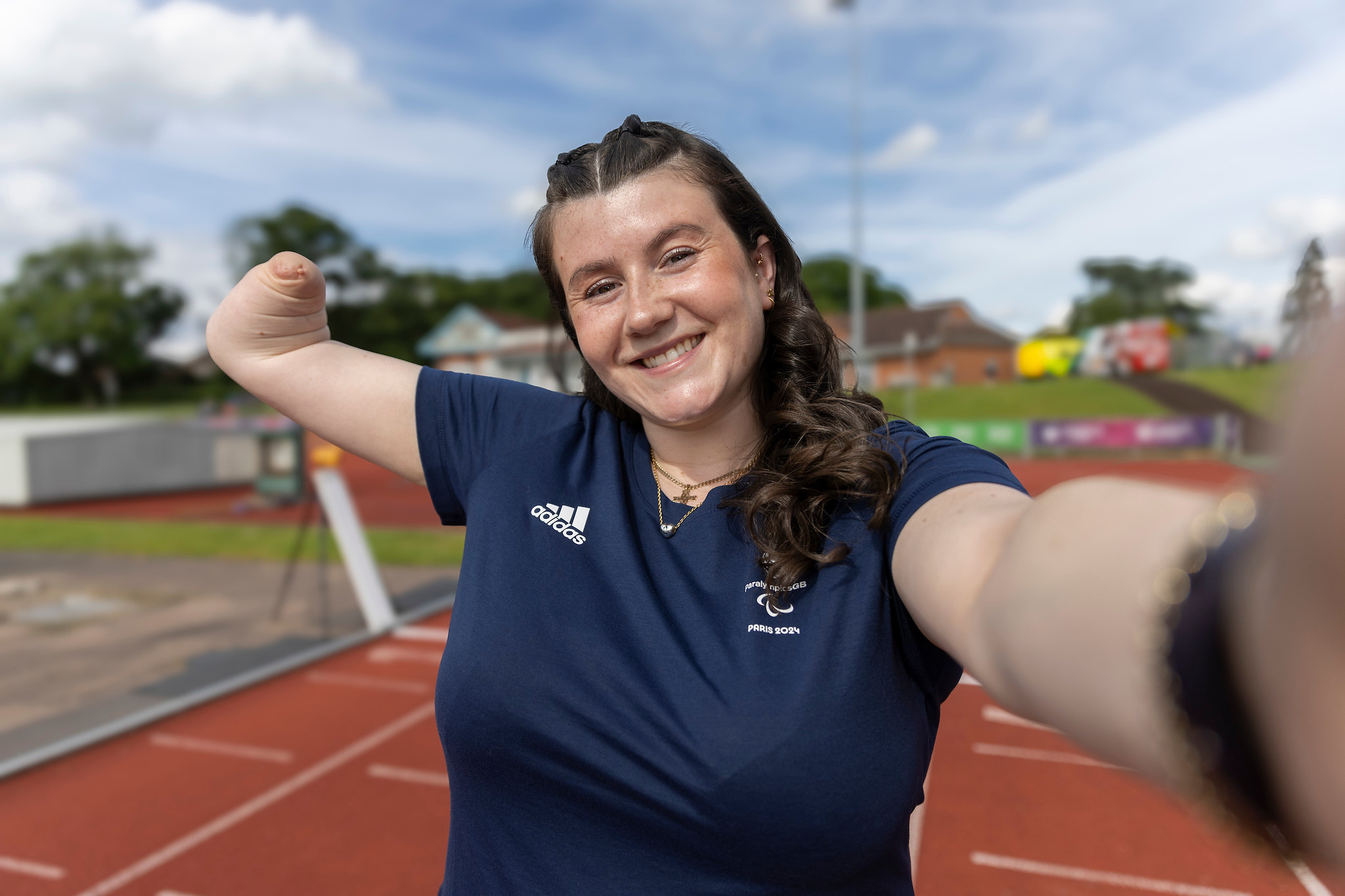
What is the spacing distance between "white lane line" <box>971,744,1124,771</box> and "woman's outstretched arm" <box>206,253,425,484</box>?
14.5 ft

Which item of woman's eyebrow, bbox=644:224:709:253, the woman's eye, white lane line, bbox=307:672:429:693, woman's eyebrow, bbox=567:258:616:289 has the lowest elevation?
white lane line, bbox=307:672:429:693

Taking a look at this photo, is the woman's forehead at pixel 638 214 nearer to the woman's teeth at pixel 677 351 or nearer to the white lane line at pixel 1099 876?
the woman's teeth at pixel 677 351

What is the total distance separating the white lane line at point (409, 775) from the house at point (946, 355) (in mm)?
36518

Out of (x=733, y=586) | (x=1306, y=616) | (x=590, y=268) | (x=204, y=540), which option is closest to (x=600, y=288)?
(x=590, y=268)

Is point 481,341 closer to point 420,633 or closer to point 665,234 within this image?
point 420,633

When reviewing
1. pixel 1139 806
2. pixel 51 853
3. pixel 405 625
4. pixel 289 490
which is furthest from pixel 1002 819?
pixel 289 490

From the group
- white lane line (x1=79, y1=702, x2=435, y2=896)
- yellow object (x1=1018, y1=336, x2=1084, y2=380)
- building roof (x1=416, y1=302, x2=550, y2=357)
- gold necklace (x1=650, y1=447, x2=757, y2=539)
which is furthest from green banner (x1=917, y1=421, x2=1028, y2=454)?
building roof (x1=416, y1=302, x2=550, y2=357)

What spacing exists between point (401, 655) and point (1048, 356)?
113 ft

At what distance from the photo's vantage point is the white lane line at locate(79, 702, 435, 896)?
12.2 feet

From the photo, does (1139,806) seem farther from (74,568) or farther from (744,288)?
(74,568)

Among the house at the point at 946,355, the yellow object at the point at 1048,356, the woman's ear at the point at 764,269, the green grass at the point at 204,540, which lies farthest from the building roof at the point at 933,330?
the woman's ear at the point at 764,269

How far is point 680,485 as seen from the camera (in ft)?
4.44

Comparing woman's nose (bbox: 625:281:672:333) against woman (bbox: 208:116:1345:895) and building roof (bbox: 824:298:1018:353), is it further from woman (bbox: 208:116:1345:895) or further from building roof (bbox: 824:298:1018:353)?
building roof (bbox: 824:298:1018:353)

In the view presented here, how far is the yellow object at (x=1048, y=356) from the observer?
34.6 meters
